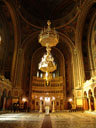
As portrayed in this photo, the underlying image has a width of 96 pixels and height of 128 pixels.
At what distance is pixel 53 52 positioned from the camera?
24328 mm

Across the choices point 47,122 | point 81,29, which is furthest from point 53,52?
point 47,122

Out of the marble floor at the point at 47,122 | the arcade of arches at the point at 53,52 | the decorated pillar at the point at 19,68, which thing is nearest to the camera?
the marble floor at the point at 47,122

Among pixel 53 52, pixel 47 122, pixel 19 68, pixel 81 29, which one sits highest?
pixel 81 29

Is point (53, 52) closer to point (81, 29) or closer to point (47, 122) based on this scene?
point (81, 29)

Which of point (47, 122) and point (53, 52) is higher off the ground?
point (53, 52)

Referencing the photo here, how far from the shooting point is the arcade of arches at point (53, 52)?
16.1 metres

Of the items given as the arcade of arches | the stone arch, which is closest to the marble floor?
the arcade of arches

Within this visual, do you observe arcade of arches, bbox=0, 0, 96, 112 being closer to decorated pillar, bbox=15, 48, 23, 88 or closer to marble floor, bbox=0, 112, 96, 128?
decorated pillar, bbox=15, 48, 23, 88

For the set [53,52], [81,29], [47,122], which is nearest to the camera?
[47,122]

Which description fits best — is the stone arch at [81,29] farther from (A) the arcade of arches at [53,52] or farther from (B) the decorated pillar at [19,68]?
(B) the decorated pillar at [19,68]

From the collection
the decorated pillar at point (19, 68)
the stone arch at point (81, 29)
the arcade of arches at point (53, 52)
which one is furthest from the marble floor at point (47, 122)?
the stone arch at point (81, 29)

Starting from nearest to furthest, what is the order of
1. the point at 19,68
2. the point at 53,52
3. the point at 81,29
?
the point at 19,68
the point at 81,29
the point at 53,52

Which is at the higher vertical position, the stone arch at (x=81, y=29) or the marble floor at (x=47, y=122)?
the stone arch at (x=81, y=29)

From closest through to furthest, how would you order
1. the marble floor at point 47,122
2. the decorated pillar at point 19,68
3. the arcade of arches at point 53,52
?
1. the marble floor at point 47,122
2. the arcade of arches at point 53,52
3. the decorated pillar at point 19,68
